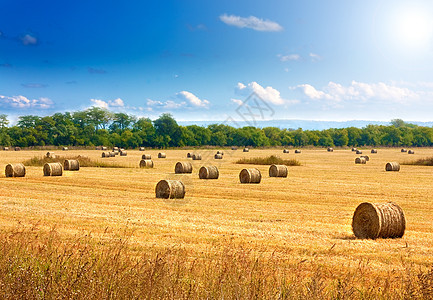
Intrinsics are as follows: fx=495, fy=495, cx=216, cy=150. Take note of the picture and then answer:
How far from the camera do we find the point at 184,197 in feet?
79.4

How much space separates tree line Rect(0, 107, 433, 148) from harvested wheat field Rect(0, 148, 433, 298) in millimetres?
113924

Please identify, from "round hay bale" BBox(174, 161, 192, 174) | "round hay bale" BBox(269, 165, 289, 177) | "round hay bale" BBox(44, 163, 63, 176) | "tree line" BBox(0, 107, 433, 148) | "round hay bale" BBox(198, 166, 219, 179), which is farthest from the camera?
"tree line" BBox(0, 107, 433, 148)

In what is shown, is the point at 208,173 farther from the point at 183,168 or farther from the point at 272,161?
the point at 272,161

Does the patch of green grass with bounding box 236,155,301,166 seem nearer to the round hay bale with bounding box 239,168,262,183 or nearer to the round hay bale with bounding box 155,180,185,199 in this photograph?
the round hay bale with bounding box 239,168,262,183

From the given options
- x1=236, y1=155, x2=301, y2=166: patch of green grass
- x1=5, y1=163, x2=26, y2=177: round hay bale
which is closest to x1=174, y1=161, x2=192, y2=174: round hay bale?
x1=5, y1=163, x2=26, y2=177: round hay bale

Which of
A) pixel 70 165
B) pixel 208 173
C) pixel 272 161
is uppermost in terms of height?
pixel 70 165

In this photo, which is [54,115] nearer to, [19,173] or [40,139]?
[40,139]

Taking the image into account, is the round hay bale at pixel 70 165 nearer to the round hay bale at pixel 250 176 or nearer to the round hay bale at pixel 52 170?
the round hay bale at pixel 52 170

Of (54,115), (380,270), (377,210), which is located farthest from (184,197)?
(54,115)

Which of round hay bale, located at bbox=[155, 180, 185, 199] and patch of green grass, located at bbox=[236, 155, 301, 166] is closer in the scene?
round hay bale, located at bbox=[155, 180, 185, 199]

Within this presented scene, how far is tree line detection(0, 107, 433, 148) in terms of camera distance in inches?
5566

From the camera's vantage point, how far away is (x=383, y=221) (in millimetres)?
14219

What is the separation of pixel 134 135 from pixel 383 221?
13635 centimetres

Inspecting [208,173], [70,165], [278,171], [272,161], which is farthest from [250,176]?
[272,161]
